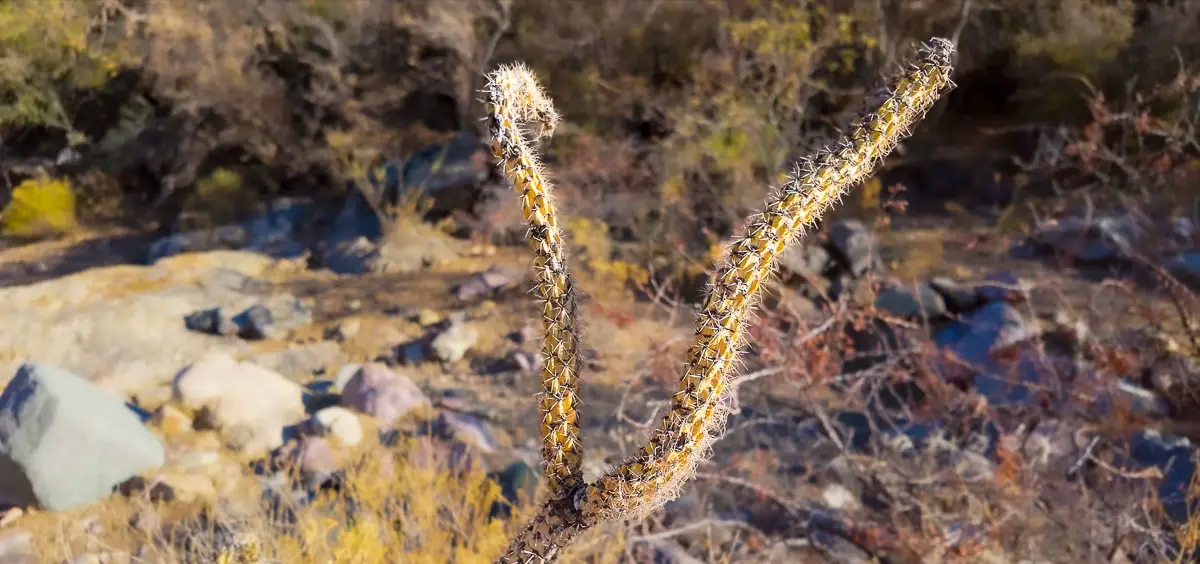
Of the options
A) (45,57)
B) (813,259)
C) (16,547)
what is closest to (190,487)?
(16,547)

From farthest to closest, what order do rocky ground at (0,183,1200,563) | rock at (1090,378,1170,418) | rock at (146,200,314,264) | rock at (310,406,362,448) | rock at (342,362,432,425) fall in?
rock at (146,200,314,264) < rock at (342,362,432,425) < rock at (1090,378,1170,418) < rock at (310,406,362,448) < rocky ground at (0,183,1200,563)

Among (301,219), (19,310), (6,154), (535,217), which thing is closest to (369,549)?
(535,217)

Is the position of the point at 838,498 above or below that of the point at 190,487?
below

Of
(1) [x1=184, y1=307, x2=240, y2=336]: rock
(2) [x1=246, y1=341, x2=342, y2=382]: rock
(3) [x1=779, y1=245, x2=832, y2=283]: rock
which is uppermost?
(1) [x1=184, y1=307, x2=240, y2=336]: rock

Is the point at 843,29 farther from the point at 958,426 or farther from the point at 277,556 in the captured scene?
the point at 277,556

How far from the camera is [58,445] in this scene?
3.39 meters

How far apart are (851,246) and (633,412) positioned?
2975mm

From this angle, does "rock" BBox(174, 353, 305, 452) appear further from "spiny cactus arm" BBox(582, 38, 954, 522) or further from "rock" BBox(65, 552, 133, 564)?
"spiny cactus arm" BBox(582, 38, 954, 522)

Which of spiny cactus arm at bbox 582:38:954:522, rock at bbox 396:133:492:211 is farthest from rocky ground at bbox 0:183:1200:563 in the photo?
rock at bbox 396:133:492:211

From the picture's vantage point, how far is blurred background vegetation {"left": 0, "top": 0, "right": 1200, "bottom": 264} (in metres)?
7.61

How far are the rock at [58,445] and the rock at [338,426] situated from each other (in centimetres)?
79

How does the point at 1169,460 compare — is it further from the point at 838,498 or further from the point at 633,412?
the point at 633,412

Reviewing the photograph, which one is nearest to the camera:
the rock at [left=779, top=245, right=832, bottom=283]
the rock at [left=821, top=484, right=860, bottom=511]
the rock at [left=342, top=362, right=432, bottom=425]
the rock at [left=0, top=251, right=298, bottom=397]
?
the rock at [left=821, top=484, right=860, bottom=511]

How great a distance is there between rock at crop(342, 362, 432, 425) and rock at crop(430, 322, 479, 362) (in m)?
0.74
